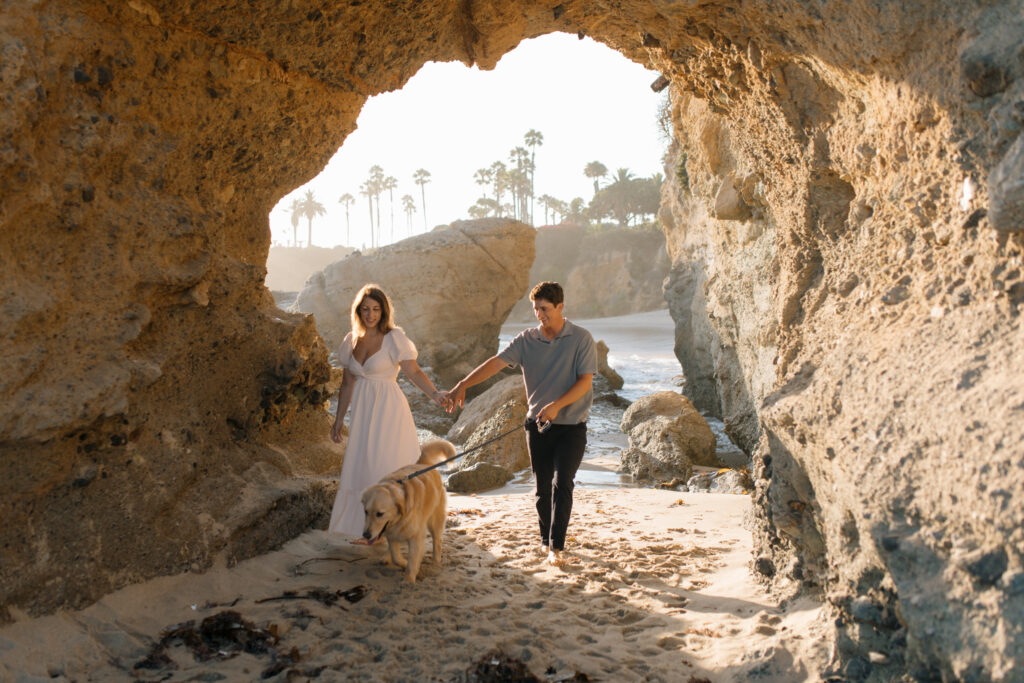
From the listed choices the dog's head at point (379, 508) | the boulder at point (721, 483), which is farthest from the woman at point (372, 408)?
the boulder at point (721, 483)

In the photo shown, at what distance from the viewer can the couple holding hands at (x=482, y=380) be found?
4891mm

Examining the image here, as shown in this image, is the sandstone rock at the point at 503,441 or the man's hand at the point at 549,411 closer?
the man's hand at the point at 549,411

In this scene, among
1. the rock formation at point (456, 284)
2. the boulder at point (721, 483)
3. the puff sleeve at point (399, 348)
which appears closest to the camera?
the puff sleeve at point (399, 348)

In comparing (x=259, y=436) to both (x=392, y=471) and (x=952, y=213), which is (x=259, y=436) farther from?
(x=952, y=213)

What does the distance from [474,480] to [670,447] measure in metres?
3.10

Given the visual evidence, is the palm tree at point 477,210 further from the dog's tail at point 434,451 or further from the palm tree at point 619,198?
the dog's tail at point 434,451

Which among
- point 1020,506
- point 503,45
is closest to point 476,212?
point 503,45

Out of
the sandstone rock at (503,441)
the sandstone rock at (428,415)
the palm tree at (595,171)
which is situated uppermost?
the palm tree at (595,171)

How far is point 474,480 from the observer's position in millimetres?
8102

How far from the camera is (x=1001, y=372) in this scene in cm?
256

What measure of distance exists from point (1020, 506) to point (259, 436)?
4670mm

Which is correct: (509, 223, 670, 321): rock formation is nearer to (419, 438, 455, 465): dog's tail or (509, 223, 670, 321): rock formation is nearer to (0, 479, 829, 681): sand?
(419, 438, 455, 465): dog's tail

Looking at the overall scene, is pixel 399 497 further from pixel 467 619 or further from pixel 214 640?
pixel 214 640

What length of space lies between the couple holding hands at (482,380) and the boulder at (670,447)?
448cm
